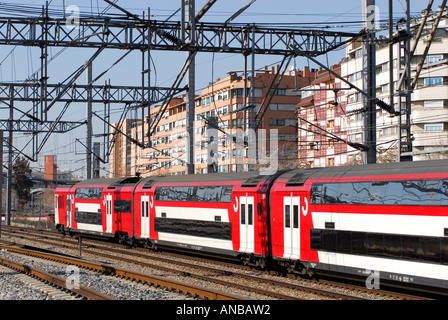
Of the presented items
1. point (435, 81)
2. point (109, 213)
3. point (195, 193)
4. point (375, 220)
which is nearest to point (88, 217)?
point (109, 213)

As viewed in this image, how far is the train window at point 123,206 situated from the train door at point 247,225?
33.2 feet

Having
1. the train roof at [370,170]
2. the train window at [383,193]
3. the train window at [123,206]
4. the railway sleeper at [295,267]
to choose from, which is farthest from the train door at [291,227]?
the train window at [123,206]

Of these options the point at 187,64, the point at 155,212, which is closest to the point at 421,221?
the point at 187,64

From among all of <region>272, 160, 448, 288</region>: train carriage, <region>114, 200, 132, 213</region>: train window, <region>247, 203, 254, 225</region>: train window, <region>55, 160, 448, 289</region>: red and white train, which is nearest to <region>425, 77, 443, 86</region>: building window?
<region>114, 200, 132, 213</region>: train window

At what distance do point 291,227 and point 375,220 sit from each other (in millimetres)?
3755

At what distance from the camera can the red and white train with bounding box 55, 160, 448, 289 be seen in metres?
14.9

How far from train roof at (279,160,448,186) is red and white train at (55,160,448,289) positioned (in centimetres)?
4

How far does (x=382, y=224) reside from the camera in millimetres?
16062

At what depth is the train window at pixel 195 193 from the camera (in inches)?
903

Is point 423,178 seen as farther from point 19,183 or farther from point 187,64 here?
point 19,183

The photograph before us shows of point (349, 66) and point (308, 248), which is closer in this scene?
point (308, 248)

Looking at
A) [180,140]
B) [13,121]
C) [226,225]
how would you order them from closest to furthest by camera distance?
[226,225] → [13,121] → [180,140]

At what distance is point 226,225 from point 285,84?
2319 inches

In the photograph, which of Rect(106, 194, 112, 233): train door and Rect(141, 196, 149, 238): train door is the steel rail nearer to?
Rect(141, 196, 149, 238): train door
